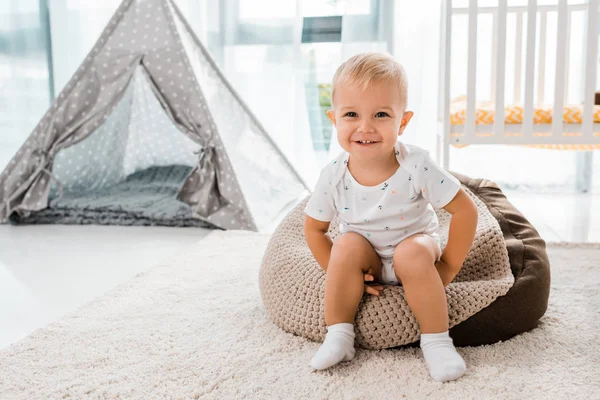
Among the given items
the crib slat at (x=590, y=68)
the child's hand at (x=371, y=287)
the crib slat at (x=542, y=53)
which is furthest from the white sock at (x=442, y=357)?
the crib slat at (x=542, y=53)

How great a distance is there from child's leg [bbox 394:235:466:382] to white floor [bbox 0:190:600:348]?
87 centimetres

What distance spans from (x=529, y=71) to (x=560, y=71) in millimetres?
108

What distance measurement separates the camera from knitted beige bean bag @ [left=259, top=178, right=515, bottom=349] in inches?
48.3

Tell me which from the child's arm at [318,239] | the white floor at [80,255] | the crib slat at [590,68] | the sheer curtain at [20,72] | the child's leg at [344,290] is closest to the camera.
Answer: the child's leg at [344,290]

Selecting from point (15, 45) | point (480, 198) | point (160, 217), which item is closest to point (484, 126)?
point (480, 198)

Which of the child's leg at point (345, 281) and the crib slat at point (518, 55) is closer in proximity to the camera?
the child's leg at point (345, 281)

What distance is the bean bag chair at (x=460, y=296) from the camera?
1.23 metres

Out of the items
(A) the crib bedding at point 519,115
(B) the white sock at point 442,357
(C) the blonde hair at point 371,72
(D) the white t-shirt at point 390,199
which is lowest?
(B) the white sock at point 442,357

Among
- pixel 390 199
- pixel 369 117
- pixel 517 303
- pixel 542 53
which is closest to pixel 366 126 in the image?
pixel 369 117

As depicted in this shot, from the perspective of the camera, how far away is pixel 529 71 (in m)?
2.27

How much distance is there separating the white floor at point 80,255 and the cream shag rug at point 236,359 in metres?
0.13

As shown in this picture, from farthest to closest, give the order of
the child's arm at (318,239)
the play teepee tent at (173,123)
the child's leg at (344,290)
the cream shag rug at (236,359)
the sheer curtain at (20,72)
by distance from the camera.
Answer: the sheer curtain at (20,72)
the play teepee tent at (173,123)
the child's arm at (318,239)
the child's leg at (344,290)
the cream shag rug at (236,359)

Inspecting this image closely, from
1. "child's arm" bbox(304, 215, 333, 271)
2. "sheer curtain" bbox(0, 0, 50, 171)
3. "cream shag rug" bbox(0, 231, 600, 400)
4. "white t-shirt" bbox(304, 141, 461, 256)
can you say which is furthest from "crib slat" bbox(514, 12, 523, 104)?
"sheer curtain" bbox(0, 0, 50, 171)

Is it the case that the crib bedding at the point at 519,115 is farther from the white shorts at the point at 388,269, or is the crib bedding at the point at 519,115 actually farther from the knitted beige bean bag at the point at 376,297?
the white shorts at the point at 388,269
